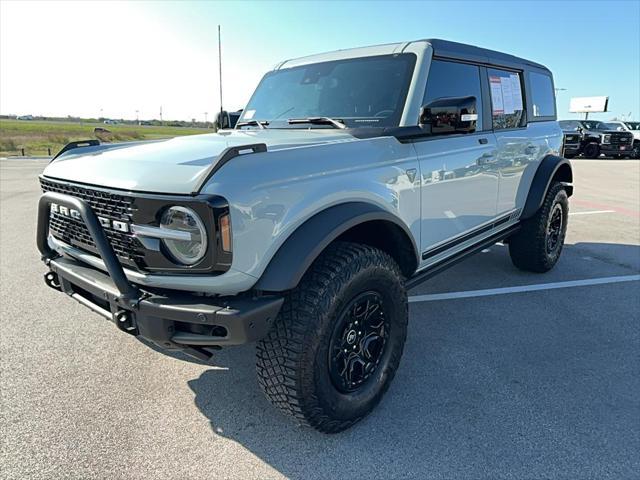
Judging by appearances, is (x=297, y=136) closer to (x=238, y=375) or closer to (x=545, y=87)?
(x=238, y=375)

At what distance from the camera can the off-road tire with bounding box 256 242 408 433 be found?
84.5 inches

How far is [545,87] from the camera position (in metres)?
5.07

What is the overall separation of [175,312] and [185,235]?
33 centimetres

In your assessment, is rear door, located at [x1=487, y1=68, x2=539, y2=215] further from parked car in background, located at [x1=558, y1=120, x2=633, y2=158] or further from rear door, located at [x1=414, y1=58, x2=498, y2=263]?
parked car in background, located at [x1=558, y1=120, x2=633, y2=158]

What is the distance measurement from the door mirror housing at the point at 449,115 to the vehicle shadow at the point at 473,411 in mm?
1532

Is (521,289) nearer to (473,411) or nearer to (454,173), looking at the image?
(454,173)

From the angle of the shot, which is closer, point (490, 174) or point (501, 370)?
point (501, 370)

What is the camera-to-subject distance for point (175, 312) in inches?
77.5

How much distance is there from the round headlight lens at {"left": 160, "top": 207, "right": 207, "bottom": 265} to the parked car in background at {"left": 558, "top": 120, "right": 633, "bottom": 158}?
23390 mm

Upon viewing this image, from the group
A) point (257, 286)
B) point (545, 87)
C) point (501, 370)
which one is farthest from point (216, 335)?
point (545, 87)

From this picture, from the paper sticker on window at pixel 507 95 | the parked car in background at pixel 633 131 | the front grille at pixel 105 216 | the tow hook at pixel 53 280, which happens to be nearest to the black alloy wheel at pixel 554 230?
the paper sticker on window at pixel 507 95

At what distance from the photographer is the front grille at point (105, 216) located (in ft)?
6.94

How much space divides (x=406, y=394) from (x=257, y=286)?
51.3 inches

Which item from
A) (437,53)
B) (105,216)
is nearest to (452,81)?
(437,53)
